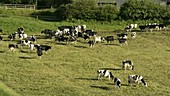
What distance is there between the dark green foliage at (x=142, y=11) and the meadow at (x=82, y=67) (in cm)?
971

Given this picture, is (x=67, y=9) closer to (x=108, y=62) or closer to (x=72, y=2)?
(x=72, y=2)

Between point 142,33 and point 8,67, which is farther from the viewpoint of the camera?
point 142,33

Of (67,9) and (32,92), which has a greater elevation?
(67,9)

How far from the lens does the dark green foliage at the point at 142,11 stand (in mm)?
53812

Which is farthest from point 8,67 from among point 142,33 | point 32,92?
point 142,33

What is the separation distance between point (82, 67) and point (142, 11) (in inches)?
1001

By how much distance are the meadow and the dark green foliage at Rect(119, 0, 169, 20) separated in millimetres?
9712

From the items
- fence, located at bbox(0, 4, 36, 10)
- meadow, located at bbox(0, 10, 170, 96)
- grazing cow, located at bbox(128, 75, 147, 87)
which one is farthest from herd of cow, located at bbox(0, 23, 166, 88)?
fence, located at bbox(0, 4, 36, 10)

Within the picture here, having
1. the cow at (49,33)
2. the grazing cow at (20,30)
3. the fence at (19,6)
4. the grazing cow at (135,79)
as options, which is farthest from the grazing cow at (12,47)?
the fence at (19,6)

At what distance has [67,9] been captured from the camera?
174 feet

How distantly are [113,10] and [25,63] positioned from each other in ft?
82.2

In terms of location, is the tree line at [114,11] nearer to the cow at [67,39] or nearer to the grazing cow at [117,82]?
the cow at [67,39]

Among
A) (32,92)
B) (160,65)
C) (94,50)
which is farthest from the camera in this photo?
(94,50)

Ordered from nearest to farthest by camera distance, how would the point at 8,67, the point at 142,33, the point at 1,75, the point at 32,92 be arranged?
the point at 32,92 < the point at 1,75 < the point at 8,67 < the point at 142,33
